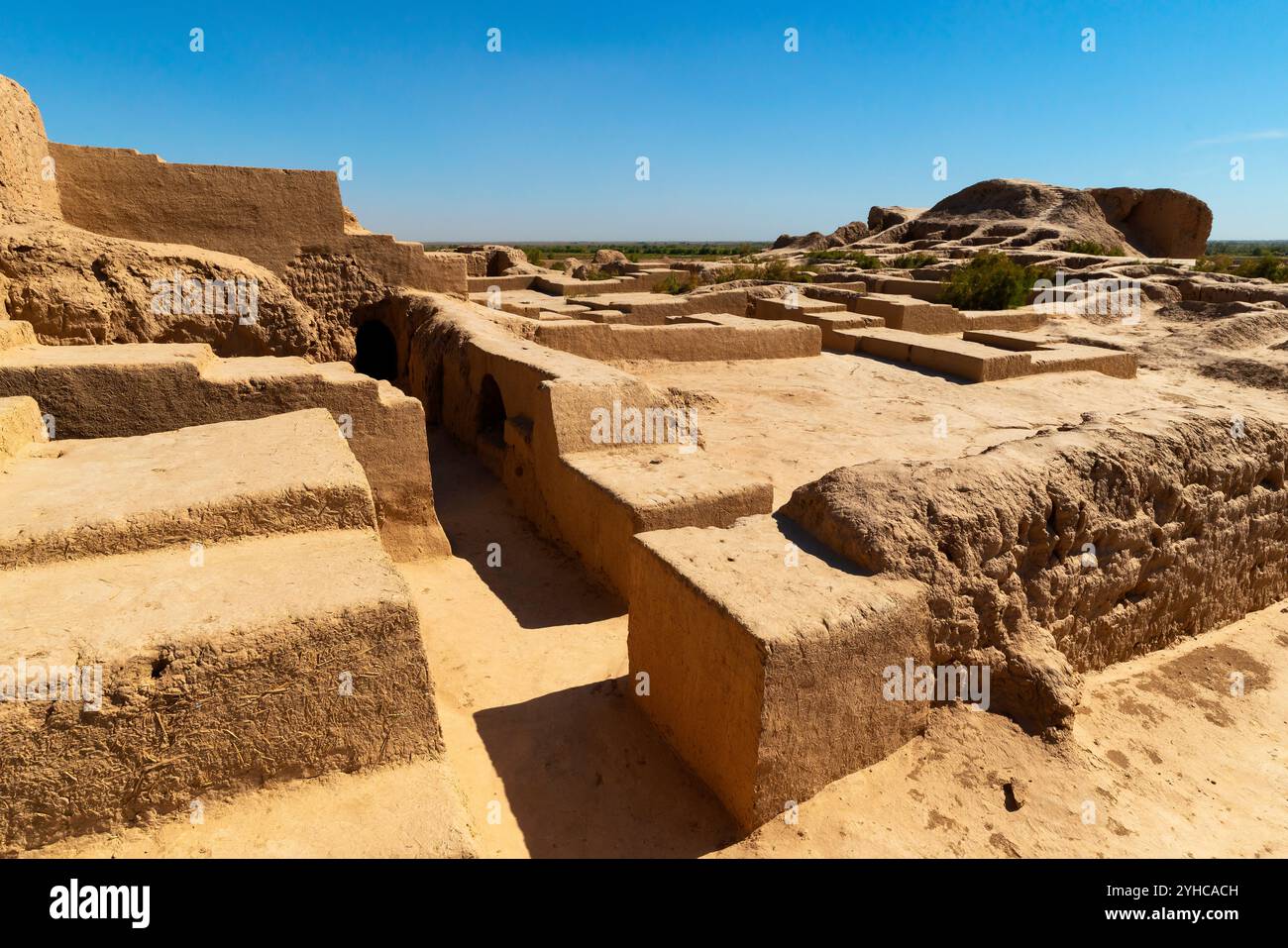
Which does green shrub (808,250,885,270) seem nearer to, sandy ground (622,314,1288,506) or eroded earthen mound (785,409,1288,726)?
sandy ground (622,314,1288,506)

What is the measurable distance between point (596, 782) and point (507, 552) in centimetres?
260

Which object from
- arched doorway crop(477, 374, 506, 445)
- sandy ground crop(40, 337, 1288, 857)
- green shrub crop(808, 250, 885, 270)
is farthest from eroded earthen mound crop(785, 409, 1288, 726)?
green shrub crop(808, 250, 885, 270)

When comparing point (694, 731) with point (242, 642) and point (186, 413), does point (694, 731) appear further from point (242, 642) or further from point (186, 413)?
point (186, 413)

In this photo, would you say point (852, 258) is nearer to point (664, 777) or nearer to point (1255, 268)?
point (1255, 268)

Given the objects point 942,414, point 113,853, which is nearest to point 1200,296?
point 942,414

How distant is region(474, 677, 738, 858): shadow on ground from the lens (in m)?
2.87

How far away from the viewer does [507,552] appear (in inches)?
218

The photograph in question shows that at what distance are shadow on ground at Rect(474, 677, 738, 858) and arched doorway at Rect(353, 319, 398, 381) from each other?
292 inches

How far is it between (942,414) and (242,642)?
25.4 feet

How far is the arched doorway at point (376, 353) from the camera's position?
10156mm

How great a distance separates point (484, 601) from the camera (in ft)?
A: 15.7

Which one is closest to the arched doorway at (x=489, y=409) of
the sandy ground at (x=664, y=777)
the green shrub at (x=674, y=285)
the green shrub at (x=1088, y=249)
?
the sandy ground at (x=664, y=777)

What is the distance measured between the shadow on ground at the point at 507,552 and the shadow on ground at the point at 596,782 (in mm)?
874
